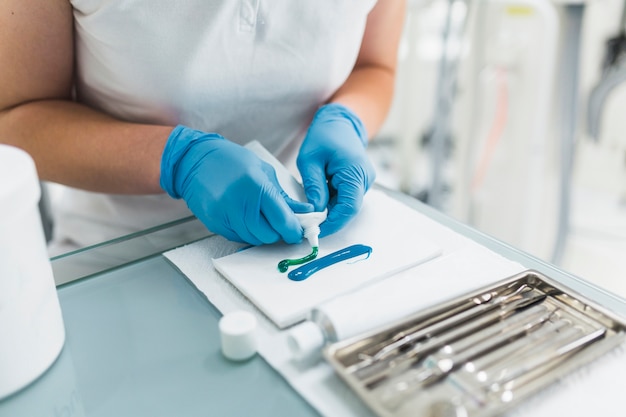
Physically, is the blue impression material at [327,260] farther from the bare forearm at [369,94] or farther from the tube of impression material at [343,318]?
the bare forearm at [369,94]

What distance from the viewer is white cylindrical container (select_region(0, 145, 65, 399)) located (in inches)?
15.0

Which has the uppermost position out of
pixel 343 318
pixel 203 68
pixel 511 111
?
pixel 203 68

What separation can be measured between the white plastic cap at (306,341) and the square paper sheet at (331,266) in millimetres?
49

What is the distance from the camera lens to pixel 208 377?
45cm

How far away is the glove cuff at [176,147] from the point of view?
0.68 meters

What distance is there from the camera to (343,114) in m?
0.84

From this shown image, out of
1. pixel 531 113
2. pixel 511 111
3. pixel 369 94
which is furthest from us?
pixel 511 111

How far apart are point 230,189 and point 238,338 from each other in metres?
0.22

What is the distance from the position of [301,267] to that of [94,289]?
8.9 inches

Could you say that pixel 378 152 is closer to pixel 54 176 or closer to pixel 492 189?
pixel 492 189

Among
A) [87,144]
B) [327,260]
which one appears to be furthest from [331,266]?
[87,144]

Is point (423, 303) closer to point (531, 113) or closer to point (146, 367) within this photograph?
point (146, 367)

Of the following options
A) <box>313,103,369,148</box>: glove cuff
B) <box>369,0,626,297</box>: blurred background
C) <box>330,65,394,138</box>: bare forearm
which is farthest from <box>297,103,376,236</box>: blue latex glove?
<box>369,0,626,297</box>: blurred background

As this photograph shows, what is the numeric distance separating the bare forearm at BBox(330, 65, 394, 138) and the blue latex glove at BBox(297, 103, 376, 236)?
0.11 meters
